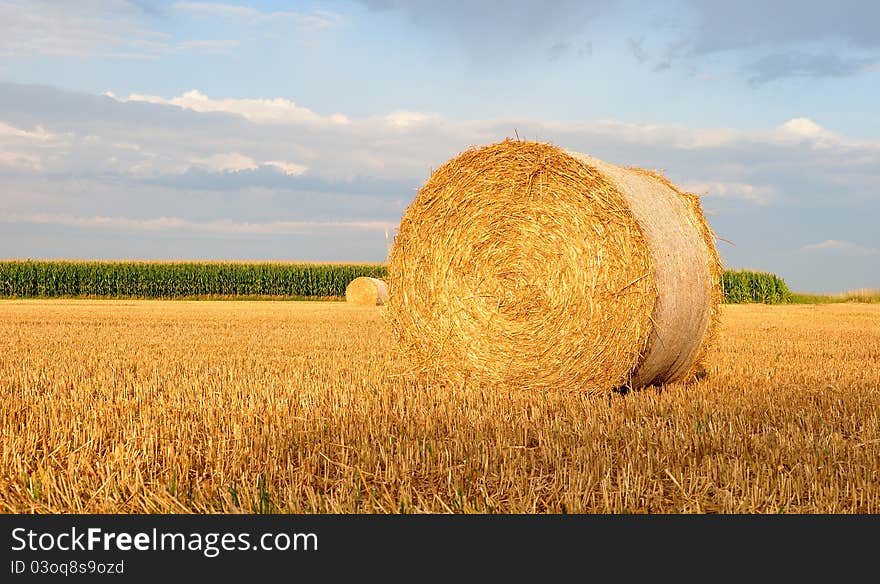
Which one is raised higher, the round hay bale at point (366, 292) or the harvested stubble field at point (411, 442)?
the round hay bale at point (366, 292)

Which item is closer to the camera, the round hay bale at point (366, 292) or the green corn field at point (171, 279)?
the round hay bale at point (366, 292)

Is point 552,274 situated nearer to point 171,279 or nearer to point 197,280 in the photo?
point 197,280

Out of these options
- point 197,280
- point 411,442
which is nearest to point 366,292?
point 197,280

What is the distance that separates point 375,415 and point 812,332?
11623mm

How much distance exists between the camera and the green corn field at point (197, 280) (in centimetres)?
4072

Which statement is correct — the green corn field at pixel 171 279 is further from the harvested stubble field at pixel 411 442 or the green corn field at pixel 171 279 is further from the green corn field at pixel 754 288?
the harvested stubble field at pixel 411 442

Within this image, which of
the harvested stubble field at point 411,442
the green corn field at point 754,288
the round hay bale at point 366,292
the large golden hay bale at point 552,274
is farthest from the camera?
the green corn field at point 754,288

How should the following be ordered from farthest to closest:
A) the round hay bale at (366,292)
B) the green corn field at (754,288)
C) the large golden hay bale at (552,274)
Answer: the green corn field at (754,288) → the round hay bale at (366,292) → the large golden hay bale at (552,274)

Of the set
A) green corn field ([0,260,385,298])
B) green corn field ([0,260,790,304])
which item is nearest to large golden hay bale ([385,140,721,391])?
green corn field ([0,260,790,304])

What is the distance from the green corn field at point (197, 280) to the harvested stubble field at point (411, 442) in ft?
106

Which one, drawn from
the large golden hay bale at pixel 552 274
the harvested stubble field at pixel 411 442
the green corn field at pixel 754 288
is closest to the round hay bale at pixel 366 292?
the green corn field at pixel 754 288

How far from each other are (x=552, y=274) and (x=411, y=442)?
9.19ft

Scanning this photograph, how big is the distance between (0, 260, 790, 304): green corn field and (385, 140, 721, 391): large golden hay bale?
3297 centimetres

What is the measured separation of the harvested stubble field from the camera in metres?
Answer: 4.32
